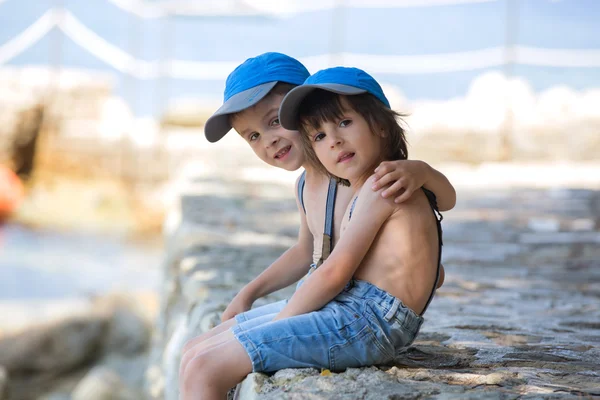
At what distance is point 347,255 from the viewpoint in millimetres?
1567

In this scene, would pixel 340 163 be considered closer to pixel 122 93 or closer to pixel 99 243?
pixel 99 243

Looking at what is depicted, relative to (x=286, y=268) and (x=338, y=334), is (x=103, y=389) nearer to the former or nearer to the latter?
(x=286, y=268)

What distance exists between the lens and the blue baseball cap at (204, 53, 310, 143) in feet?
5.83

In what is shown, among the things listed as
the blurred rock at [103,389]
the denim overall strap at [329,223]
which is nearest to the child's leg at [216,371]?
the denim overall strap at [329,223]

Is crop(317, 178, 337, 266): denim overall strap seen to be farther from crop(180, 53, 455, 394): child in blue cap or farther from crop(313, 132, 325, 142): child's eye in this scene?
crop(313, 132, 325, 142): child's eye

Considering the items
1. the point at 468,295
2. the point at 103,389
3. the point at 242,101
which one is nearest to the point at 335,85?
the point at 242,101

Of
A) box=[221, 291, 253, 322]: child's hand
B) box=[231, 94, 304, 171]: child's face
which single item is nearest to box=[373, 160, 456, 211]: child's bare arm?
box=[231, 94, 304, 171]: child's face

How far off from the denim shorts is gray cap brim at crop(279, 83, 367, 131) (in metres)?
0.41

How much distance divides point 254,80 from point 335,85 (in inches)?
12.7

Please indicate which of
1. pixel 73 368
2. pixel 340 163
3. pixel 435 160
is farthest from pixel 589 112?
pixel 340 163

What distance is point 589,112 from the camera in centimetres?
921

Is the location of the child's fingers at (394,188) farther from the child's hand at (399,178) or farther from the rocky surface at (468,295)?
the rocky surface at (468,295)

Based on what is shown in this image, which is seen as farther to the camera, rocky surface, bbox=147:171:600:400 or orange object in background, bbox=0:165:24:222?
orange object in background, bbox=0:165:24:222

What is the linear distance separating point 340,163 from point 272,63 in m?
0.37
